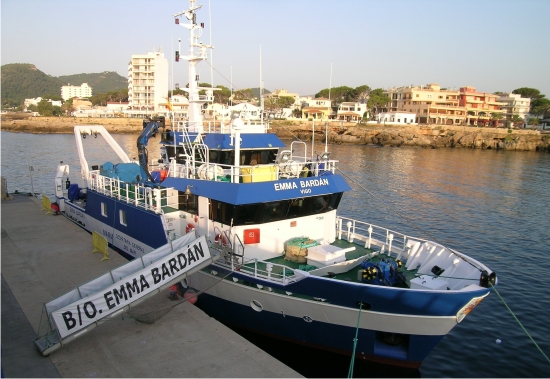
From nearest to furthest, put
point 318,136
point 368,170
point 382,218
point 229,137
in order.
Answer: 1. point 229,137
2. point 382,218
3. point 368,170
4. point 318,136

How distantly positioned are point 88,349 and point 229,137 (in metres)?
8.16

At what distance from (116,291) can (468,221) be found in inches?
1061

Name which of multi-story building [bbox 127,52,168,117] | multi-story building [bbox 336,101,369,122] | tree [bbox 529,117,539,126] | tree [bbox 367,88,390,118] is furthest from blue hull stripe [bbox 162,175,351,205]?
tree [bbox 529,117,539,126]

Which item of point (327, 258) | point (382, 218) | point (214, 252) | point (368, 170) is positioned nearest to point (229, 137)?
point (214, 252)

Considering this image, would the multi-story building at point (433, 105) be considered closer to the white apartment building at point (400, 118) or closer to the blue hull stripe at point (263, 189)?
the white apartment building at point (400, 118)

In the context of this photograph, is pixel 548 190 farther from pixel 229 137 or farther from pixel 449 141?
pixel 449 141

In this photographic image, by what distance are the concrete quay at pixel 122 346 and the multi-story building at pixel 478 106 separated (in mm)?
124253

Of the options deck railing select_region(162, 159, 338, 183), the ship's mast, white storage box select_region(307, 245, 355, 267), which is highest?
the ship's mast

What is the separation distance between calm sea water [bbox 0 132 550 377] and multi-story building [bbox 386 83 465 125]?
149ft

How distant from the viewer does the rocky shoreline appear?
90000mm

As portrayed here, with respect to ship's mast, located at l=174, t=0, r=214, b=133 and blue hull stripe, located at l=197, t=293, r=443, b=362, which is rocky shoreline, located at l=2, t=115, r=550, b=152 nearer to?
ship's mast, located at l=174, t=0, r=214, b=133

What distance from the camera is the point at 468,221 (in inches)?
1176

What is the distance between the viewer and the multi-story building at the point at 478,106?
390 feet

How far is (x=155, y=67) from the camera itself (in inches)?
4847
